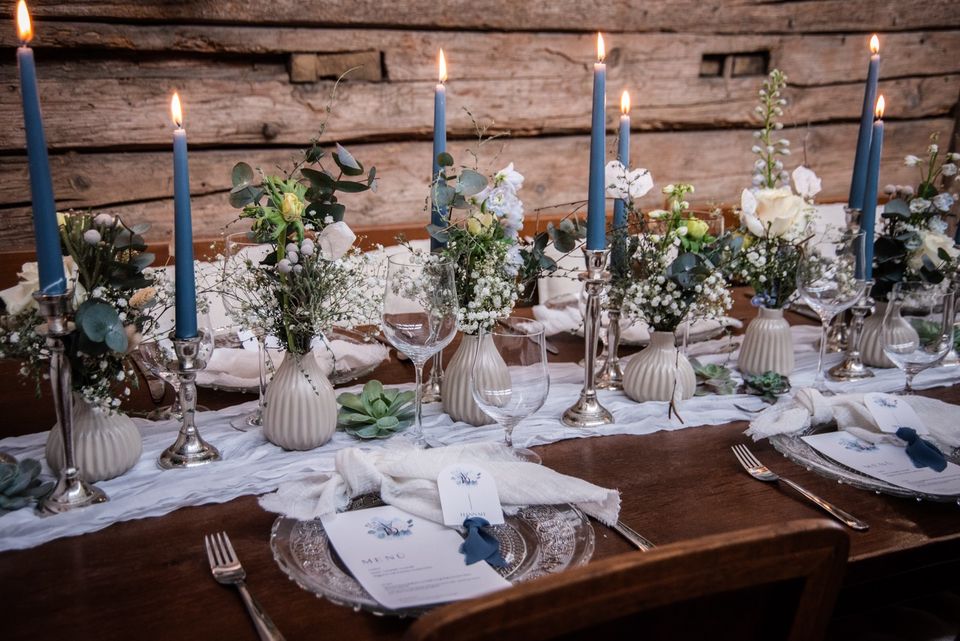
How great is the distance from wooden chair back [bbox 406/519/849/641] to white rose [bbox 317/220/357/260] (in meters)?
0.62

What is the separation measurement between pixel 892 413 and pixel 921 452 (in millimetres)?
102

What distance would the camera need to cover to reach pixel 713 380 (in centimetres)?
137

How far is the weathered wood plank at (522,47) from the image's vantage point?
2.15m

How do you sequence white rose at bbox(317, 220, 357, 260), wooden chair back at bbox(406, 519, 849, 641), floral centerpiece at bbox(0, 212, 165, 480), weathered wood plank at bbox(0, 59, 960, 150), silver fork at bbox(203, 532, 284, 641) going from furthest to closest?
weathered wood plank at bbox(0, 59, 960, 150), white rose at bbox(317, 220, 357, 260), floral centerpiece at bbox(0, 212, 165, 480), silver fork at bbox(203, 532, 284, 641), wooden chair back at bbox(406, 519, 849, 641)

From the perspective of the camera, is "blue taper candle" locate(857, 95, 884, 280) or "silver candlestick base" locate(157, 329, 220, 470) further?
"blue taper candle" locate(857, 95, 884, 280)

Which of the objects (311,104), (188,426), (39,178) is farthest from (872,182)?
(311,104)

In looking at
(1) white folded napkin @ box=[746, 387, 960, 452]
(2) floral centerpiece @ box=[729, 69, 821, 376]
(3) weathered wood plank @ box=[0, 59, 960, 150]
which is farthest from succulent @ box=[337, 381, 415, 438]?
(3) weathered wood plank @ box=[0, 59, 960, 150]

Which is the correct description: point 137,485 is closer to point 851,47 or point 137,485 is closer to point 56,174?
point 56,174

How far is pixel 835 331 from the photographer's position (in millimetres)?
1675

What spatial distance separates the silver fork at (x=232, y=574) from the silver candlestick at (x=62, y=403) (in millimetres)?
171

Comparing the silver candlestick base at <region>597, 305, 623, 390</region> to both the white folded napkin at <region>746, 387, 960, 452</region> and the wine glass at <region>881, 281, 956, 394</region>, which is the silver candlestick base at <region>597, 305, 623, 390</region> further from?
the wine glass at <region>881, 281, 956, 394</region>

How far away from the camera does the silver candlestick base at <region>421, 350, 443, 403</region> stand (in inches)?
51.3

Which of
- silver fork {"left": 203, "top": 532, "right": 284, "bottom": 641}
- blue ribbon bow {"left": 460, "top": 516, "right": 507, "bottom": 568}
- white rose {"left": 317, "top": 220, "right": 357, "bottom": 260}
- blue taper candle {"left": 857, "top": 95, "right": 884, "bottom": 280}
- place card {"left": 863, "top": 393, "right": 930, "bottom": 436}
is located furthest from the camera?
blue taper candle {"left": 857, "top": 95, "right": 884, "bottom": 280}

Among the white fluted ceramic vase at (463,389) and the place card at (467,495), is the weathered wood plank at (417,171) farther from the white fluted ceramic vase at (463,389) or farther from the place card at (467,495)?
the place card at (467,495)
